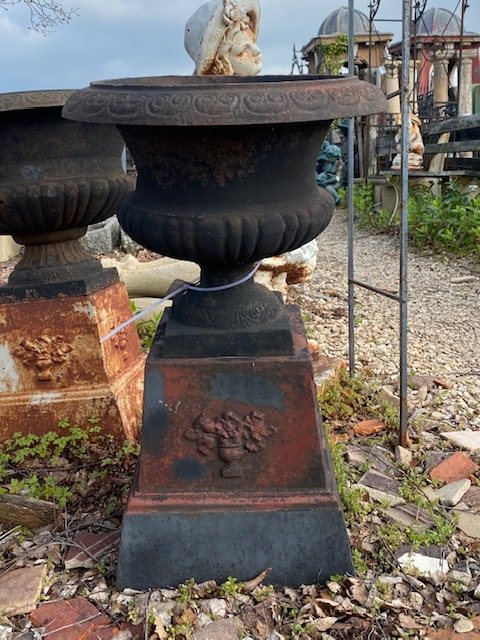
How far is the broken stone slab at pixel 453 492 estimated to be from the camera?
108 inches

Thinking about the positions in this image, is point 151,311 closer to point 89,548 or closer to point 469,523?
point 89,548

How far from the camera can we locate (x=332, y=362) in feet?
12.8

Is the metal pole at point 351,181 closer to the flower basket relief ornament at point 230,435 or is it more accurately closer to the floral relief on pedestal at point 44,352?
the floral relief on pedestal at point 44,352

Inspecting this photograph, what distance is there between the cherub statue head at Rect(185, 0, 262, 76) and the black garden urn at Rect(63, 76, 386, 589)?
8.73ft

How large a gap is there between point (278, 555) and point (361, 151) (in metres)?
10.6

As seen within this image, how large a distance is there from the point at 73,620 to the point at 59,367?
1.26m

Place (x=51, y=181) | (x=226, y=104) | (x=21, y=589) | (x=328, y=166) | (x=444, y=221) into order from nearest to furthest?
(x=226, y=104)
(x=21, y=589)
(x=51, y=181)
(x=444, y=221)
(x=328, y=166)

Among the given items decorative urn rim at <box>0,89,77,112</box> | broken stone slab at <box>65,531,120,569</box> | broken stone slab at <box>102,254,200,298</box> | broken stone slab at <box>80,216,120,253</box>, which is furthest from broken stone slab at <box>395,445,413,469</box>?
broken stone slab at <box>80,216,120,253</box>

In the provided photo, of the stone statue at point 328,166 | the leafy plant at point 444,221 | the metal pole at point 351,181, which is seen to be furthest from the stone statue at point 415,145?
the metal pole at point 351,181

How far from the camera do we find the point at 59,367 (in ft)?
10.3

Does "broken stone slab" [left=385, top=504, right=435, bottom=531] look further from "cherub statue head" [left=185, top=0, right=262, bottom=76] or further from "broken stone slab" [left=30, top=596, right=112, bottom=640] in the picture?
"cherub statue head" [left=185, top=0, right=262, bottom=76]

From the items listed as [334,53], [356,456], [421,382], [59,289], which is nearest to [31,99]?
[59,289]

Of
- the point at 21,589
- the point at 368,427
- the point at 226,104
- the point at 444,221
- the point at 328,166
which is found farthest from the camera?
the point at 328,166

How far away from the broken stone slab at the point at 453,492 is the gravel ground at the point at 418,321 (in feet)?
2.22
